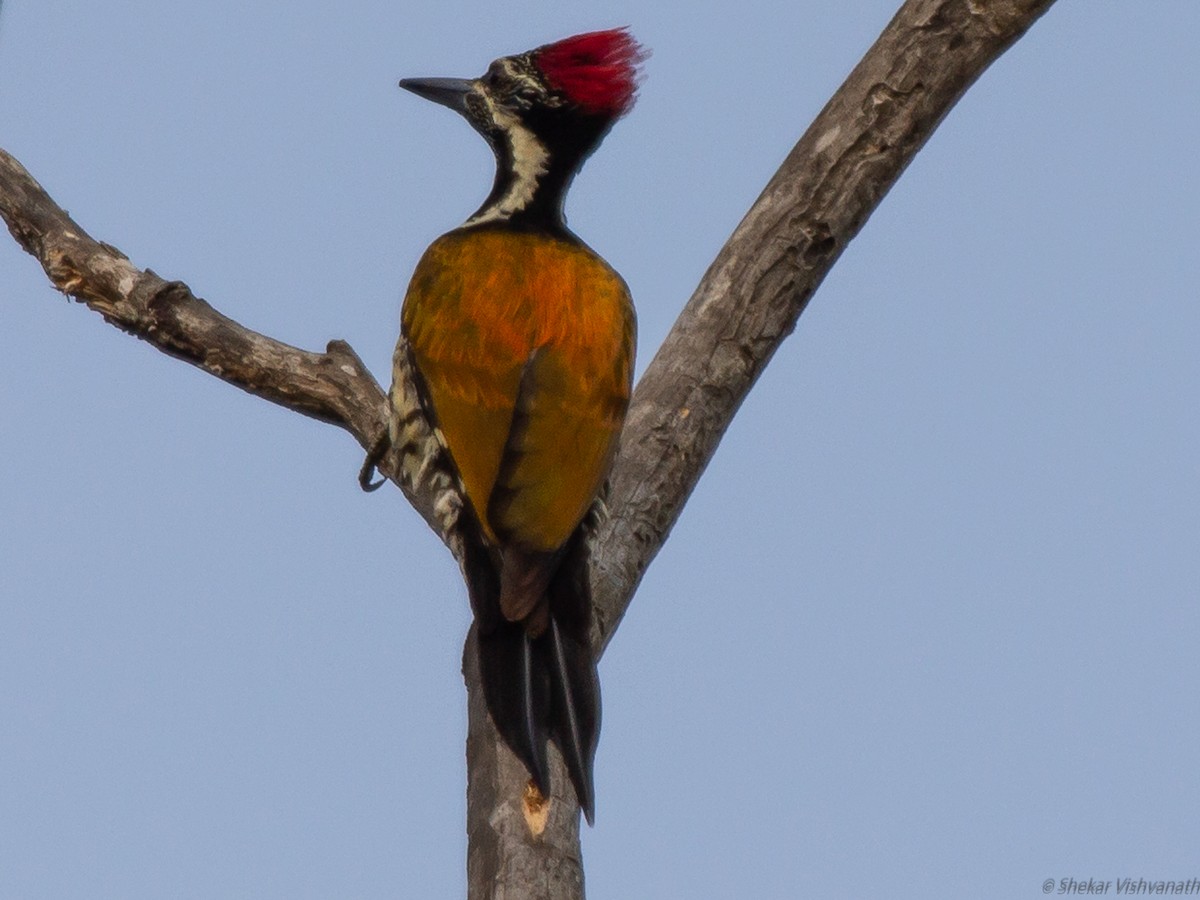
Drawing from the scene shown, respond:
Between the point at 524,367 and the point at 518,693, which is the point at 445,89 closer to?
the point at 524,367

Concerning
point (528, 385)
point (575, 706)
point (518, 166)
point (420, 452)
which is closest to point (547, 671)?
point (575, 706)

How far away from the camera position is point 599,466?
401 centimetres

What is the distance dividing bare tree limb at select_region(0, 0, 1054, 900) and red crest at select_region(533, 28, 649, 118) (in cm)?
66

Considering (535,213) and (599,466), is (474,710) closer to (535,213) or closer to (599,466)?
(599,466)

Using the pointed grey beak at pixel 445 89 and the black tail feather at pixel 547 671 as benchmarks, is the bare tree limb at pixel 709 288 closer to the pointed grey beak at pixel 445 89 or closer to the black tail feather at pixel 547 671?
the black tail feather at pixel 547 671

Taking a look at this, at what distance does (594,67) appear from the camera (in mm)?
5004

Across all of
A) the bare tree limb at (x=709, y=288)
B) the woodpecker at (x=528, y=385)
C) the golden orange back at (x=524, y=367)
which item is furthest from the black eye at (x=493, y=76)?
the bare tree limb at (x=709, y=288)

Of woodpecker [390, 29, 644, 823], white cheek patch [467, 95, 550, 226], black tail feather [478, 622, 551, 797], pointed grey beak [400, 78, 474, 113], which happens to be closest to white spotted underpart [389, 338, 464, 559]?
woodpecker [390, 29, 644, 823]

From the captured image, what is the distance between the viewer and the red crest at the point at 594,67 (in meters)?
4.99

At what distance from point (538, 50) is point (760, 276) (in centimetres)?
108

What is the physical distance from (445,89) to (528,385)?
1477 mm

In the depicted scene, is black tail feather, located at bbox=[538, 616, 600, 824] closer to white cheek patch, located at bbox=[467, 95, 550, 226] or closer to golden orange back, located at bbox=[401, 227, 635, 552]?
golden orange back, located at bbox=[401, 227, 635, 552]

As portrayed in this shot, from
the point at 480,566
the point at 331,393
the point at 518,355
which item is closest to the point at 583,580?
the point at 480,566

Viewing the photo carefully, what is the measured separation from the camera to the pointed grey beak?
520 centimetres
